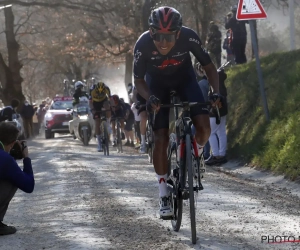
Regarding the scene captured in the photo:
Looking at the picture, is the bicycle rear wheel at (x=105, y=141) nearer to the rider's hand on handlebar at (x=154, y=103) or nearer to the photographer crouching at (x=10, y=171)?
the photographer crouching at (x=10, y=171)

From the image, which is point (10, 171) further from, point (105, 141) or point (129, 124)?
point (129, 124)

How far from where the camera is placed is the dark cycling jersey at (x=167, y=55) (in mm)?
7637

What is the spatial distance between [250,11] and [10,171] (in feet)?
27.1

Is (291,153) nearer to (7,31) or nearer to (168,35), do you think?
(168,35)

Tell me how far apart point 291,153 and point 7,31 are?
100 ft

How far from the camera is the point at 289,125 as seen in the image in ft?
47.0

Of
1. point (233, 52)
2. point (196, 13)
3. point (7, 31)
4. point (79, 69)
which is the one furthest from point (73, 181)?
point (79, 69)

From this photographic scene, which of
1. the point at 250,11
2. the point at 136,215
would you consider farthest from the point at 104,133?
the point at 136,215

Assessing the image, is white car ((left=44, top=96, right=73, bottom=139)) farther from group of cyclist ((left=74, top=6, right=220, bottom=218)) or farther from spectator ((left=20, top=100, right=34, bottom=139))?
group of cyclist ((left=74, top=6, right=220, bottom=218))

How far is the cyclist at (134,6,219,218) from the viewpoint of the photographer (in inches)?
295

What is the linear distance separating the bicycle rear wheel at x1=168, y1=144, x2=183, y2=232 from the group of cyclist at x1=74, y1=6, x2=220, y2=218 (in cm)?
8

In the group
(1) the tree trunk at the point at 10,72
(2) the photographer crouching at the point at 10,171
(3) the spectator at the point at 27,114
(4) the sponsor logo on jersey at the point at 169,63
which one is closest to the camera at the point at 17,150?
(2) the photographer crouching at the point at 10,171

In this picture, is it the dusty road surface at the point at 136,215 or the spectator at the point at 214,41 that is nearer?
the dusty road surface at the point at 136,215

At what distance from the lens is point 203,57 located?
7.78 m
